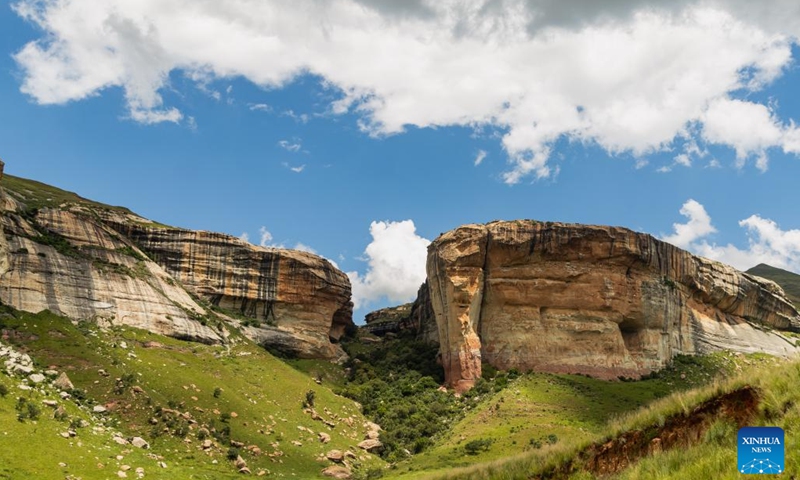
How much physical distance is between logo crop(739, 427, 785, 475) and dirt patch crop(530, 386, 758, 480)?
11.2 feet

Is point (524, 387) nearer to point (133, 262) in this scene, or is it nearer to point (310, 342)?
point (310, 342)

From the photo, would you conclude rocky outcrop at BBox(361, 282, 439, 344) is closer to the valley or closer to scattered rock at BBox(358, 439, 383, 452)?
the valley

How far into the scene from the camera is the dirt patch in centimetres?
1193

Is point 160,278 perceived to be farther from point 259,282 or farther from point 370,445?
point 370,445

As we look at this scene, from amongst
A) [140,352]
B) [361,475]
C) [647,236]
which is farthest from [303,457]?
[647,236]

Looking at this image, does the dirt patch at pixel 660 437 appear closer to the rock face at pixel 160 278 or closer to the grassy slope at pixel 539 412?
the grassy slope at pixel 539 412

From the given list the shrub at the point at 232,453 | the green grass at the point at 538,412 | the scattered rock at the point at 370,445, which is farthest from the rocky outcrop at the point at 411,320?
the shrub at the point at 232,453

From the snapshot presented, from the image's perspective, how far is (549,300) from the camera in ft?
243

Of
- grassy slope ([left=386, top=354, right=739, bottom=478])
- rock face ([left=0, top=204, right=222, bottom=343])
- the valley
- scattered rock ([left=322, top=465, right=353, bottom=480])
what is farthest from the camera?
rock face ([left=0, top=204, right=222, bottom=343])

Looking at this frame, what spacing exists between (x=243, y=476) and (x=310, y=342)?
4032cm

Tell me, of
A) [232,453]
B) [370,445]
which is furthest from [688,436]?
[370,445]

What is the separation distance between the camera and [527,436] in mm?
52656

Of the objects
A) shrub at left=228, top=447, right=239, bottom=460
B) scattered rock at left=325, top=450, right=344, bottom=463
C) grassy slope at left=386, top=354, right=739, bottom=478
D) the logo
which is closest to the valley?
shrub at left=228, top=447, right=239, bottom=460

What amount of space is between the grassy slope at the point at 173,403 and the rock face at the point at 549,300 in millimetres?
17285
